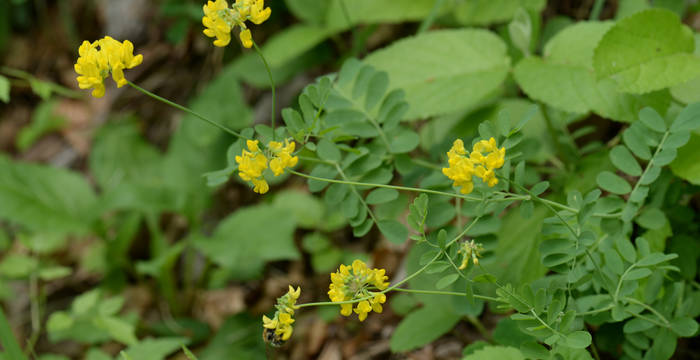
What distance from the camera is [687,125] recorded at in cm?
108

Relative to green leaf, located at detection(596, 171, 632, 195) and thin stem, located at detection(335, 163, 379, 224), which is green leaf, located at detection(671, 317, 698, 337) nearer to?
green leaf, located at detection(596, 171, 632, 195)

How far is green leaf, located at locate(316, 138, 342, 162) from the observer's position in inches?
46.8

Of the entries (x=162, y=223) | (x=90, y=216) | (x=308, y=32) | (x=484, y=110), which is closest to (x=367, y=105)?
(x=484, y=110)

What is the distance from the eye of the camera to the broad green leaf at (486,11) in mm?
2016

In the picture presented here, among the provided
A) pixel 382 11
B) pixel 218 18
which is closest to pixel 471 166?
pixel 218 18

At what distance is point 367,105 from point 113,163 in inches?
83.8

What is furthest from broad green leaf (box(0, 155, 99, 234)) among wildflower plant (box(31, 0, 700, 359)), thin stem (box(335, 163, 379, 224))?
thin stem (box(335, 163, 379, 224))

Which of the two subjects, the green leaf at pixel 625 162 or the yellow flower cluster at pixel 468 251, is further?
the green leaf at pixel 625 162

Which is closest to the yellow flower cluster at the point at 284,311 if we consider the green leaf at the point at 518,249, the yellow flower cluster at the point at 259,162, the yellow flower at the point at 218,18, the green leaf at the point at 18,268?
the yellow flower cluster at the point at 259,162

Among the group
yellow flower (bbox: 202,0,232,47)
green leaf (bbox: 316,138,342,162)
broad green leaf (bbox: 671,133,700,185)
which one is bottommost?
broad green leaf (bbox: 671,133,700,185)

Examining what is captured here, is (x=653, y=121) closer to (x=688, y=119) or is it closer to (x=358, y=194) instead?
(x=688, y=119)

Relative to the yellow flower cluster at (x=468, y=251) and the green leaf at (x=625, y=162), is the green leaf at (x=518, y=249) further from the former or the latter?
the yellow flower cluster at (x=468, y=251)

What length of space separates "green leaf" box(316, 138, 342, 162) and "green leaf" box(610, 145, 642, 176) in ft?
1.87

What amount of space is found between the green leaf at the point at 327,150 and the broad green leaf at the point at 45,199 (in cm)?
160
